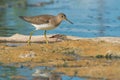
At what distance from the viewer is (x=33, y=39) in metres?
15.3

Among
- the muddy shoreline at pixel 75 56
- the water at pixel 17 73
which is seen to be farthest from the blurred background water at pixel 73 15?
the water at pixel 17 73

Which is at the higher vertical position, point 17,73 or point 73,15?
point 73,15

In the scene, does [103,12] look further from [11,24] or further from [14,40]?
[14,40]

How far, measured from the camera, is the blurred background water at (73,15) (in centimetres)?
1924

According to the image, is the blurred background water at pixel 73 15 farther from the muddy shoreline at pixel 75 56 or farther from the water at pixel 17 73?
the water at pixel 17 73

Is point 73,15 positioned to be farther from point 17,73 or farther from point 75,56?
point 17,73

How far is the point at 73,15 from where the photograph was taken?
24.3 meters

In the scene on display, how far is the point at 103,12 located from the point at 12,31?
7717mm

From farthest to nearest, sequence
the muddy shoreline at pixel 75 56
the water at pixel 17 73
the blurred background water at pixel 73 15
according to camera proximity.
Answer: the blurred background water at pixel 73 15 < the muddy shoreline at pixel 75 56 < the water at pixel 17 73

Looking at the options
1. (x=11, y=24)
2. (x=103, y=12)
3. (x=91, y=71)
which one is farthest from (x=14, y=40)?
(x=103, y=12)

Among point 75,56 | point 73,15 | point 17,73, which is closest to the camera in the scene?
point 17,73

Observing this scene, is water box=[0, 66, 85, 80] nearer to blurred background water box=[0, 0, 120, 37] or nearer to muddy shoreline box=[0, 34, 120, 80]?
muddy shoreline box=[0, 34, 120, 80]

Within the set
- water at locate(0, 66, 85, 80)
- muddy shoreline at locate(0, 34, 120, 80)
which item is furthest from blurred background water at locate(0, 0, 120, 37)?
water at locate(0, 66, 85, 80)

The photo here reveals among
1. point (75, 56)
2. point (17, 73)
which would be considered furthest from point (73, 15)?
point (17, 73)
